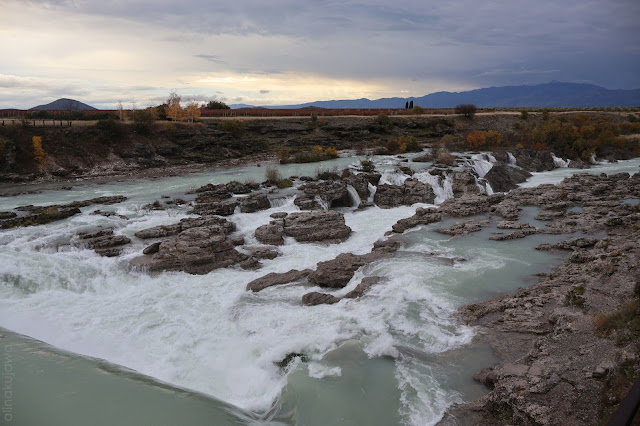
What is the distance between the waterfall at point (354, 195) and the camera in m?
28.1

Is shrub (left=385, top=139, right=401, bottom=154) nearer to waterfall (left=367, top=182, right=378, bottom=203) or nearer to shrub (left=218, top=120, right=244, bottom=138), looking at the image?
waterfall (left=367, top=182, right=378, bottom=203)

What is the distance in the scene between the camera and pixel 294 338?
1151cm

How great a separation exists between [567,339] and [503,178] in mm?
26797

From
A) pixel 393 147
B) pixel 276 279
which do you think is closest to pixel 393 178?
pixel 393 147

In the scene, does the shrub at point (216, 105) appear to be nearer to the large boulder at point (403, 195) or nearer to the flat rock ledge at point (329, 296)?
the large boulder at point (403, 195)

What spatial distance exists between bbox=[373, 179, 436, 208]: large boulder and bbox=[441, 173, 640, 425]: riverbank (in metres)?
11.1

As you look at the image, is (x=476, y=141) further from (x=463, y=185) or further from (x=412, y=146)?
(x=463, y=185)

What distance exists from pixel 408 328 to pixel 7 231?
18.9 meters

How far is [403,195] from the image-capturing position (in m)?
28.9

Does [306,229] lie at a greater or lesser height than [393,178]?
lesser

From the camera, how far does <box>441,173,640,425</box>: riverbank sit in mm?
7449

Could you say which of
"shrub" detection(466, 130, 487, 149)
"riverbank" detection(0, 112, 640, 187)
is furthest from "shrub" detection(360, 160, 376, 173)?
"shrub" detection(466, 130, 487, 149)

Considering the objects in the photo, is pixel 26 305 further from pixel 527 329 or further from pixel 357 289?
pixel 527 329

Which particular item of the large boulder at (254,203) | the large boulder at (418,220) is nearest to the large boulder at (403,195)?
the large boulder at (418,220)
